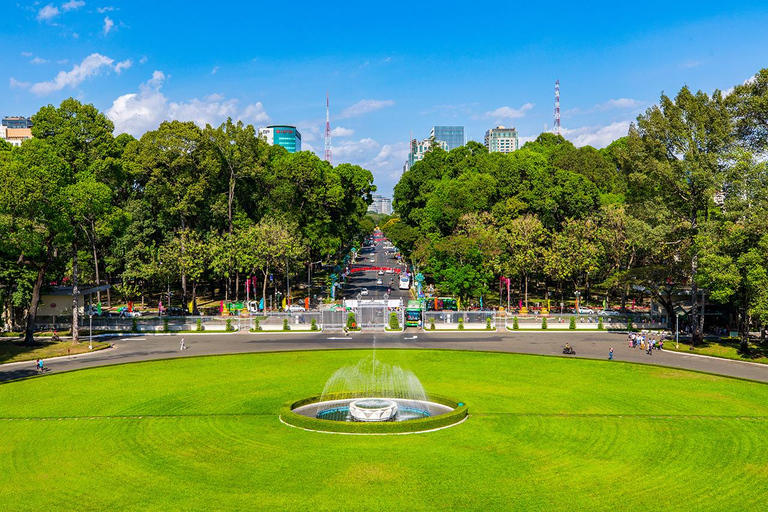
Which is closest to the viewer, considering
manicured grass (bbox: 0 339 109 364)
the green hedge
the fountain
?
the green hedge

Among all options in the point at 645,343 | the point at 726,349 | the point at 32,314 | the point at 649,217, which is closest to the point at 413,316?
the point at 645,343

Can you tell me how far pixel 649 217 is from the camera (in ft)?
212

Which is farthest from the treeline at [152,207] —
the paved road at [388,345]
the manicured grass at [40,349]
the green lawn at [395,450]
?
the green lawn at [395,450]

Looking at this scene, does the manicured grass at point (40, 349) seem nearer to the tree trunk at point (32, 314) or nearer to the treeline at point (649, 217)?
the tree trunk at point (32, 314)

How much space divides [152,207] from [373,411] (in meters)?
68.5

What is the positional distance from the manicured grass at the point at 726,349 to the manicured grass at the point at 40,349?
54.8 m

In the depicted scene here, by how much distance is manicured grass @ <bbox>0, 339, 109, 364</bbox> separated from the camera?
2139 inches

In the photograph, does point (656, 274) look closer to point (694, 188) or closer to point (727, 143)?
point (694, 188)

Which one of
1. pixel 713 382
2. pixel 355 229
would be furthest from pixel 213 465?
pixel 355 229

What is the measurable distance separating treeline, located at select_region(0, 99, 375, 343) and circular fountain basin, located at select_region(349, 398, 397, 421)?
36251mm

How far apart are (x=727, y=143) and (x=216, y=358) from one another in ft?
166

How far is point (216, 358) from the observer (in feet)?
178

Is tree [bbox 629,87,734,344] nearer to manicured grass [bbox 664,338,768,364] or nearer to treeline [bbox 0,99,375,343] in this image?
manicured grass [bbox 664,338,768,364]

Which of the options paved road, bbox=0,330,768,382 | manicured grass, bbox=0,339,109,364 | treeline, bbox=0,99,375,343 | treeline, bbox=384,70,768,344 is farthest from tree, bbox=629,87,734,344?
manicured grass, bbox=0,339,109,364
